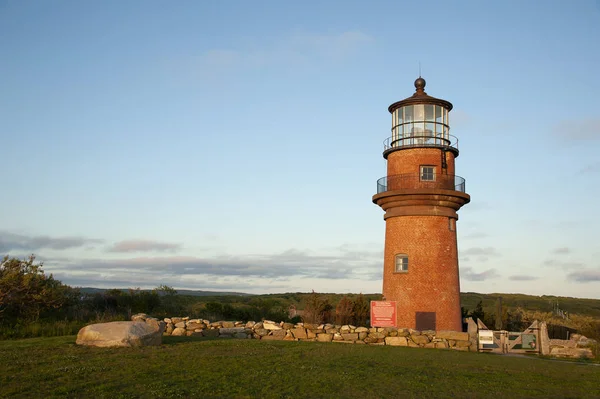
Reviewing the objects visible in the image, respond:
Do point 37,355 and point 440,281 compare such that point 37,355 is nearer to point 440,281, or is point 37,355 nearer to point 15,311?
point 15,311

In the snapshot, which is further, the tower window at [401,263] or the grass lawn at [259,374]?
the tower window at [401,263]

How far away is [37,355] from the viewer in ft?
44.7

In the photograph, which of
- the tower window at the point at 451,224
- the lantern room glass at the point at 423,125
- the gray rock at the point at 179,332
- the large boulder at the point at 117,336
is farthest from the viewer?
the lantern room glass at the point at 423,125

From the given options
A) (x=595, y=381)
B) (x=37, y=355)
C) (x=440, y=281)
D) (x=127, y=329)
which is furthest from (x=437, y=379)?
(x=440, y=281)

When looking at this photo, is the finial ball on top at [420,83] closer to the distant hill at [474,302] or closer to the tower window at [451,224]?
the tower window at [451,224]

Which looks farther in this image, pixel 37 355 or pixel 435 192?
pixel 435 192

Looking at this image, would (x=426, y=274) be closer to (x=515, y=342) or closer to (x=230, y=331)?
(x=515, y=342)

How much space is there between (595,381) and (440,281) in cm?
1097

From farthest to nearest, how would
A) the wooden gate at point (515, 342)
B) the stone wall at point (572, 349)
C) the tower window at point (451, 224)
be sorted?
the tower window at point (451, 224), the stone wall at point (572, 349), the wooden gate at point (515, 342)

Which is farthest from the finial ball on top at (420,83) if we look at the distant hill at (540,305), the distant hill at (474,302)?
the distant hill at (540,305)

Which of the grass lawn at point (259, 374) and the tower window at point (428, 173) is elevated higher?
the tower window at point (428, 173)

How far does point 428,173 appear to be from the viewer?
88.0 feet

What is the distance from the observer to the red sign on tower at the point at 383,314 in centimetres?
2339

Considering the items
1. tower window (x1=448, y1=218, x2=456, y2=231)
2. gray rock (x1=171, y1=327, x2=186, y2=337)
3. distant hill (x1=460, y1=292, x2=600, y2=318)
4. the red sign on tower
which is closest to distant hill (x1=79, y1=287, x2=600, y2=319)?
distant hill (x1=460, y1=292, x2=600, y2=318)
